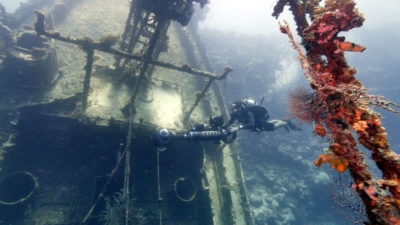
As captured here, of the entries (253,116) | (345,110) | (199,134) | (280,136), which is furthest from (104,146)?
(280,136)

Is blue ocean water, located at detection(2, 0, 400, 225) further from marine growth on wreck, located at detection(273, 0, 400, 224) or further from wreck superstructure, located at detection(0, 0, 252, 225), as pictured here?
marine growth on wreck, located at detection(273, 0, 400, 224)

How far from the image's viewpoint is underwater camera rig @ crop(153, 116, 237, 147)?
5.21 m

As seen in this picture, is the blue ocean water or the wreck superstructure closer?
the wreck superstructure

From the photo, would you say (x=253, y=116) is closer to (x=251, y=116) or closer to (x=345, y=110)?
(x=251, y=116)

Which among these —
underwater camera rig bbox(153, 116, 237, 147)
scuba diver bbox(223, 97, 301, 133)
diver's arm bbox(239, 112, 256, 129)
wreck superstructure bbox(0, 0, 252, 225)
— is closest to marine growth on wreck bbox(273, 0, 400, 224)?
underwater camera rig bbox(153, 116, 237, 147)

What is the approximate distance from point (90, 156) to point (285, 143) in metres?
15.9

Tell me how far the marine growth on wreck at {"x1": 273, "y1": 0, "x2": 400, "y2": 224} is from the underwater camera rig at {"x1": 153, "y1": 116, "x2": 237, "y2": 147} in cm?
365

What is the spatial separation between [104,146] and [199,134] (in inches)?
133

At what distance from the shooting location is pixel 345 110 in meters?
1.79

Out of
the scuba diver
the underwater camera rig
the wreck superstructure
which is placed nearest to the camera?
the underwater camera rig

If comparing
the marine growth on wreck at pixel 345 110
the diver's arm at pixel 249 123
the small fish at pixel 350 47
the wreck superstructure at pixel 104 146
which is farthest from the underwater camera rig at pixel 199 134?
the small fish at pixel 350 47

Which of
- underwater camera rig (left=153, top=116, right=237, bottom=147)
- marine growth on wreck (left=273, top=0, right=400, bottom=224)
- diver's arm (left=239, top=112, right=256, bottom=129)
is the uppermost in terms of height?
diver's arm (left=239, top=112, right=256, bottom=129)

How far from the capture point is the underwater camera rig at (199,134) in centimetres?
521

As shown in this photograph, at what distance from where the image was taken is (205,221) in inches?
266
